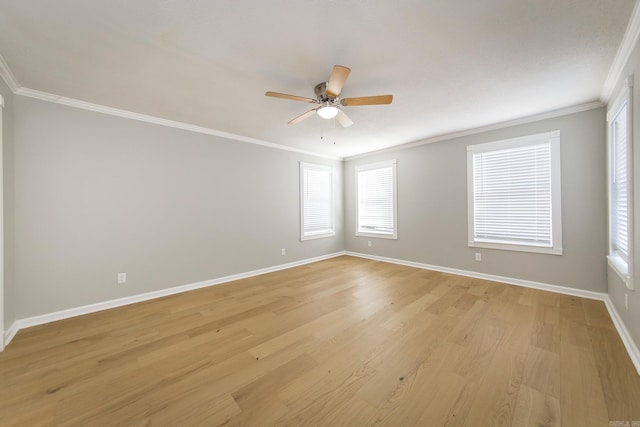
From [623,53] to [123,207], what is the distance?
5429mm

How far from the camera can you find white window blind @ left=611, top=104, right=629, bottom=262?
7.86ft

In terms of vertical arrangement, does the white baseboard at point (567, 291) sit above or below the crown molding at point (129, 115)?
below

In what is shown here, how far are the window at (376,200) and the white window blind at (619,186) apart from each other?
9.82 feet

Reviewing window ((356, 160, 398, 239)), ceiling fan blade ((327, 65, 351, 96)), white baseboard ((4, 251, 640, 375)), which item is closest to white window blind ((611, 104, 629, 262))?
white baseboard ((4, 251, 640, 375))

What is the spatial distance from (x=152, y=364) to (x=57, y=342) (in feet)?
3.86

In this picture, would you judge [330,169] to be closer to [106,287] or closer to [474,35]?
[474,35]

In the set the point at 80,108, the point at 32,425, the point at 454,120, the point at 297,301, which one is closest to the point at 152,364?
the point at 32,425

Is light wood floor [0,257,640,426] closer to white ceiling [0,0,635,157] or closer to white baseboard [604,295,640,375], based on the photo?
white baseboard [604,295,640,375]

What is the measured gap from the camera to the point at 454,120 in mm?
3648

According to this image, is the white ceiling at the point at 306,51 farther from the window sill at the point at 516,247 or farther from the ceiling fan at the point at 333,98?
the window sill at the point at 516,247

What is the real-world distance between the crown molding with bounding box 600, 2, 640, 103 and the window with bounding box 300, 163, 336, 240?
434 cm

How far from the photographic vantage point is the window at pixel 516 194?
134 inches

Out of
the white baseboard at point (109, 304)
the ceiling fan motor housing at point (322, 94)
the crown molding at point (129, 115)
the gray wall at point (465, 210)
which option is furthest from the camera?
the gray wall at point (465, 210)

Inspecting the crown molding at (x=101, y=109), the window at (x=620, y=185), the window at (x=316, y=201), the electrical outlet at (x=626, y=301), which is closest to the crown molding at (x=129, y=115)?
the crown molding at (x=101, y=109)
